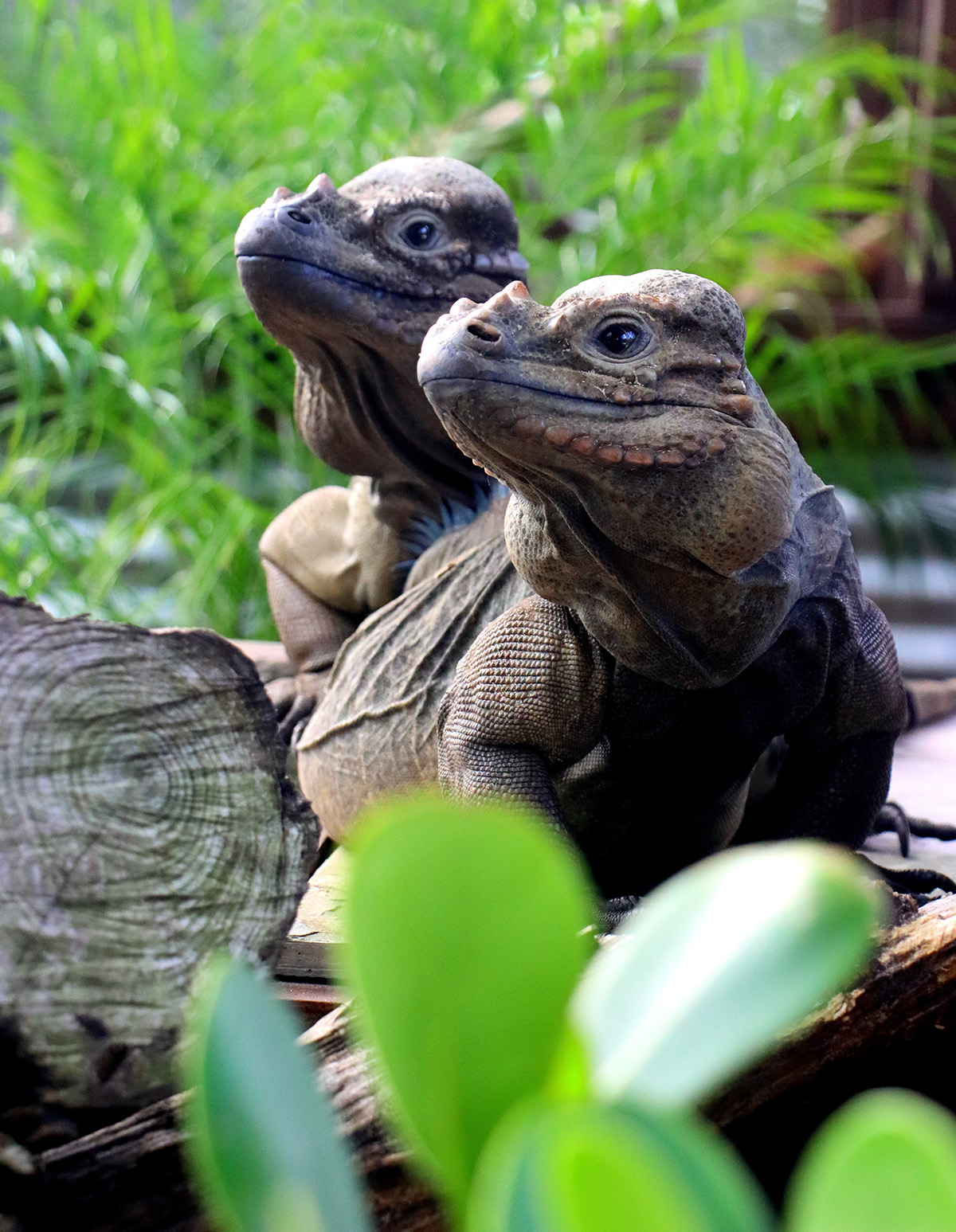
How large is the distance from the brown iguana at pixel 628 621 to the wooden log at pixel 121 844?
16.9 inches

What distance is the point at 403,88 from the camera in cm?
460

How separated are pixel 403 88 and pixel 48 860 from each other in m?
3.89

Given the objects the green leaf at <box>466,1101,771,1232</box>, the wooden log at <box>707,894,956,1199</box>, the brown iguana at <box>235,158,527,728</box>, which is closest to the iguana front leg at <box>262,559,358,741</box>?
the brown iguana at <box>235,158,527,728</box>

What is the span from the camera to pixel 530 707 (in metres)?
1.78

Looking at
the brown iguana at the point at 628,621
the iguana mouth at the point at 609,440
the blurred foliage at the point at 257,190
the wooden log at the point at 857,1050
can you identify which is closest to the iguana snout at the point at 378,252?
the brown iguana at the point at 628,621

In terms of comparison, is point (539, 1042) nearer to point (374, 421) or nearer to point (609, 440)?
point (609, 440)

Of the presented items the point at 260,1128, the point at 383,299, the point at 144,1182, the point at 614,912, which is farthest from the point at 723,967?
the point at 383,299

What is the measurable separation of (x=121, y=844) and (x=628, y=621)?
66cm

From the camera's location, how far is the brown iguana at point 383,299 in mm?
2037

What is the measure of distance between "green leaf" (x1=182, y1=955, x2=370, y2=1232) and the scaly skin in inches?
35.8

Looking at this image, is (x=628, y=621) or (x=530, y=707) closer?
(x=628, y=621)

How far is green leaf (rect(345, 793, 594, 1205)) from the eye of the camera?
64 centimetres

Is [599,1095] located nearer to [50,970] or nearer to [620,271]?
[50,970]

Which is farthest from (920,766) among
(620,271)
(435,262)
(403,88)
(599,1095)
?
(403,88)
